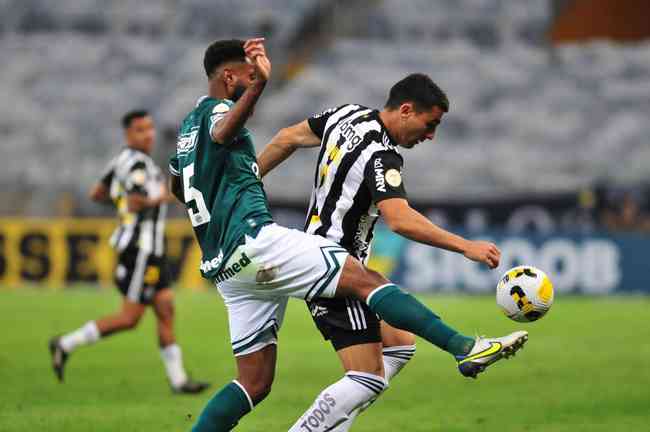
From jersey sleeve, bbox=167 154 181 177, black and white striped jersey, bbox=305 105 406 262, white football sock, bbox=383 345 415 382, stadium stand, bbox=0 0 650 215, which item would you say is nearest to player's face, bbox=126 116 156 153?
jersey sleeve, bbox=167 154 181 177

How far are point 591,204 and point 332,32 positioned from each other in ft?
38.5

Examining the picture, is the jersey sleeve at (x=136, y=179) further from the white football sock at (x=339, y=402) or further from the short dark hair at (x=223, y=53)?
the white football sock at (x=339, y=402)

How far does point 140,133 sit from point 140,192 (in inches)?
22.9

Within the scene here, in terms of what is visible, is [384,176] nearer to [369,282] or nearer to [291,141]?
[369,282]

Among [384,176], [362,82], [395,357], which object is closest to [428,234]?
[384,176]

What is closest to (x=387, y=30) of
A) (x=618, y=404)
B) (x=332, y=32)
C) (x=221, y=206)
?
(x=332, y=32)

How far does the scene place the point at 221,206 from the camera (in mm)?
5742

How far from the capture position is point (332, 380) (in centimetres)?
1013

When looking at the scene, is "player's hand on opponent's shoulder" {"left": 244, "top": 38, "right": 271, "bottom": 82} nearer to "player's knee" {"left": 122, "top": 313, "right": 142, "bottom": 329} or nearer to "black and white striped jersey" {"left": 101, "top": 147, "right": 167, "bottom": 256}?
"black and white striped jersey" {"left": 101, "top": 147, "right": 167, "bottom": 256}

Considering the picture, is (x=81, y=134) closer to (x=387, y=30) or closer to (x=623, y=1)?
(x=387, y=30)

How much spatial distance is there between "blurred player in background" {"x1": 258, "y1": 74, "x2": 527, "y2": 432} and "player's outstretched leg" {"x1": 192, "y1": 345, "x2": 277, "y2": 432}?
0.29m

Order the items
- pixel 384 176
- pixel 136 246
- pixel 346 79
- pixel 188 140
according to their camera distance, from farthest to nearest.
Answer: pixel 346 79, pixel 136 246, pixel 188 140, pixel 384 176

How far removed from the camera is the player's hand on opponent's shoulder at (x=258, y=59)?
5453 millimetres

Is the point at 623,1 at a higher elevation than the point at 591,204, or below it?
higher
